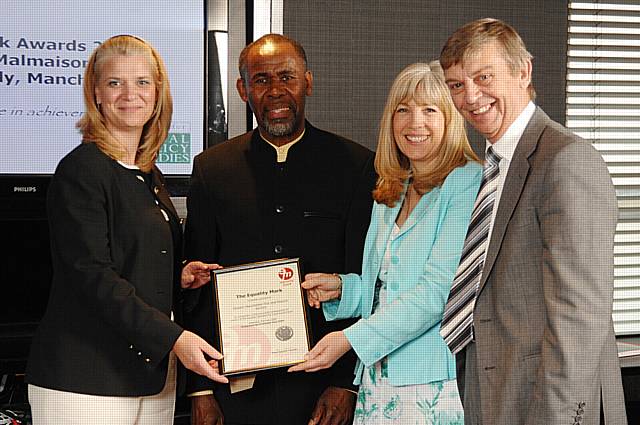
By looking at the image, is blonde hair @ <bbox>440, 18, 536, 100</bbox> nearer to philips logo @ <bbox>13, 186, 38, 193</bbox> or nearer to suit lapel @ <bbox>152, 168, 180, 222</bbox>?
suit lapel @ <bbox>152, 168, 180, 222</bbox>

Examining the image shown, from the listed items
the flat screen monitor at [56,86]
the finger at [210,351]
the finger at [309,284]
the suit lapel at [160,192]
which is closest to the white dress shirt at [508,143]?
the finger at [309,284]

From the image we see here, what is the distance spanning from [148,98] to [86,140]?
0.60 feet

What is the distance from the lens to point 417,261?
7.30ft

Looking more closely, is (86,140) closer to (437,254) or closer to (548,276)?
(437,254)

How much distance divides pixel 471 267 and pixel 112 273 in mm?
832

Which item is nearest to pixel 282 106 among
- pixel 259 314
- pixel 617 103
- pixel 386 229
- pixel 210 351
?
pixel 386 229

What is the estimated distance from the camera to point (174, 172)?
2.95 m

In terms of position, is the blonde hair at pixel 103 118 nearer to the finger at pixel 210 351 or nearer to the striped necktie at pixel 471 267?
the finger at pixel 210 351

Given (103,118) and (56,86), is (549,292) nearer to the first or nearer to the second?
(103,118)

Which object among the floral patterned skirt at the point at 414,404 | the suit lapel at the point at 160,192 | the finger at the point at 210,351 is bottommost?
the floral patterned skirt at the point at 414,404

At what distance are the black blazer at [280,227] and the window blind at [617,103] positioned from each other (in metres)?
1.18

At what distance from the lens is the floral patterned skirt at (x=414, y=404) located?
2191 millimetres

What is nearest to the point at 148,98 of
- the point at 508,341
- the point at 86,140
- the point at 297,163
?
the point at 86,140

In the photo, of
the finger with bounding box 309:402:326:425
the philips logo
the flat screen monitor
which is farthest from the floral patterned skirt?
the philips logo
